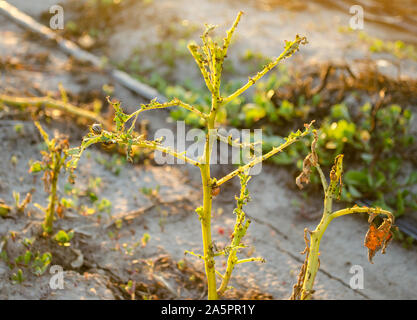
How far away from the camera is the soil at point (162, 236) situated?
298 cm

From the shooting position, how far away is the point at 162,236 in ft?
11.4

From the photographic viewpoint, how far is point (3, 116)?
4.48 m

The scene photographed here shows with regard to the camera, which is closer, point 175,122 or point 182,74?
point 175,122

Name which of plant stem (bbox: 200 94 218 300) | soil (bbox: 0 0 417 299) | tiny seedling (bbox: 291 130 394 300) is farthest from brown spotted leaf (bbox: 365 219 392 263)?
soil (bbox: 0 0 417 299)

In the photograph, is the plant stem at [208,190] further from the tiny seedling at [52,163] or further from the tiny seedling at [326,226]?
the tiny seedling at [52,163]

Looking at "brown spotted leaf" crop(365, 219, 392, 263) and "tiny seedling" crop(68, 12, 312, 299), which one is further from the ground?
"tiny seedling" crop(68, 12, 312, 299)

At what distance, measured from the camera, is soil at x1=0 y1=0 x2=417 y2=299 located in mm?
2980

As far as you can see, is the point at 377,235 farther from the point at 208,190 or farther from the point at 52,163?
the point at 52,163

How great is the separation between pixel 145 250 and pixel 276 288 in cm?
90

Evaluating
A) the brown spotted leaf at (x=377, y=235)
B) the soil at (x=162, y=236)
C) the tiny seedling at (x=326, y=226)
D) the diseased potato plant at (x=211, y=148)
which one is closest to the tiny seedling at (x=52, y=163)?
the soil at (x=162, y=236)

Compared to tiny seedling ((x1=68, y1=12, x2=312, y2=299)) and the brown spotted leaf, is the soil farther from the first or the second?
the brown spotted leaf

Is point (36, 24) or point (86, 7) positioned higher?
point (86, 7)
